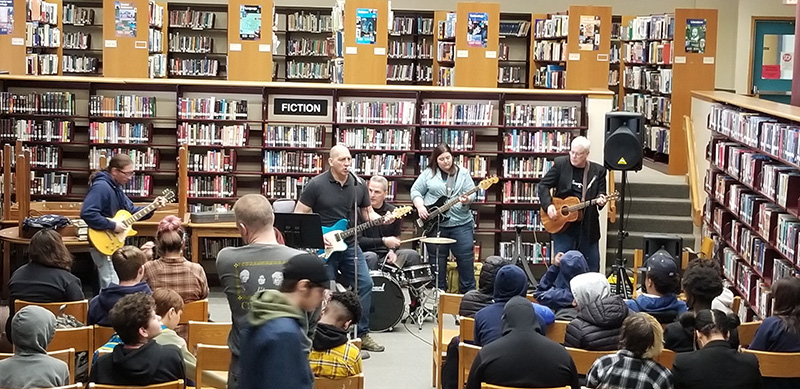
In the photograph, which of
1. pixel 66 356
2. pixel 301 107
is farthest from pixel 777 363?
pixel 301 107

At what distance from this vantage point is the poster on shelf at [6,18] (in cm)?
1330

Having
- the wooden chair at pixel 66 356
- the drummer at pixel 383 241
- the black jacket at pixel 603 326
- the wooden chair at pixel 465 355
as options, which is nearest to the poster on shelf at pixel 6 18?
the drummer at pixel 383 241

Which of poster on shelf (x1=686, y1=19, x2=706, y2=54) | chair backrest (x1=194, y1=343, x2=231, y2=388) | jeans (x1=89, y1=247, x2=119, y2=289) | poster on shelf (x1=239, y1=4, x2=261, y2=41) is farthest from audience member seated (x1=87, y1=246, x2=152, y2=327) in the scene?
poster on shelf (x1=686, y1=19, x2=706, y2=54)

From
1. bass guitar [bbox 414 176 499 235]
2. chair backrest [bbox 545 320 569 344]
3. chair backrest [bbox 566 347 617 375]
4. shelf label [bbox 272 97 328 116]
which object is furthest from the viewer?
shelf label [bbox 272 97 328 116]

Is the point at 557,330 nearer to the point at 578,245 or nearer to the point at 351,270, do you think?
the point at 351,270

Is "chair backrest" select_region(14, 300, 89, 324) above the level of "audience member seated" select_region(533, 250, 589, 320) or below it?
below

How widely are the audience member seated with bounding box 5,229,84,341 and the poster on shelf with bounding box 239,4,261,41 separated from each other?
6127 millimetres

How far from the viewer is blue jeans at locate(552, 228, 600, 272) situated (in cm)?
988

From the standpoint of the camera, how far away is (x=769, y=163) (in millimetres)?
9047

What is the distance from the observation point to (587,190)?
9867 mm

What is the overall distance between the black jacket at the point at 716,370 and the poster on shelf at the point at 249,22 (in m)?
8.71

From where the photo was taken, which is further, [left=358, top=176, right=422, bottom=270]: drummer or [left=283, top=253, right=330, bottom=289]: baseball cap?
[left=358, top=176, right=422, bottom=270]: drummer

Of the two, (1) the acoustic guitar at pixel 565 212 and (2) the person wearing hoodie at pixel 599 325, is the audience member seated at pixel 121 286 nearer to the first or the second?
(2) the person wearing hoodie at pixel 599 325

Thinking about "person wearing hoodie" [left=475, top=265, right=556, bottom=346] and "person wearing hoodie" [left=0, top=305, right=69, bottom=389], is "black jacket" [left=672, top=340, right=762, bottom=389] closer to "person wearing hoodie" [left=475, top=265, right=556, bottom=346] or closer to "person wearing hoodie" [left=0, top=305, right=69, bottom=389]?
"person wearing hoodie" [left=475, top=265, right=556, bottom=346]
